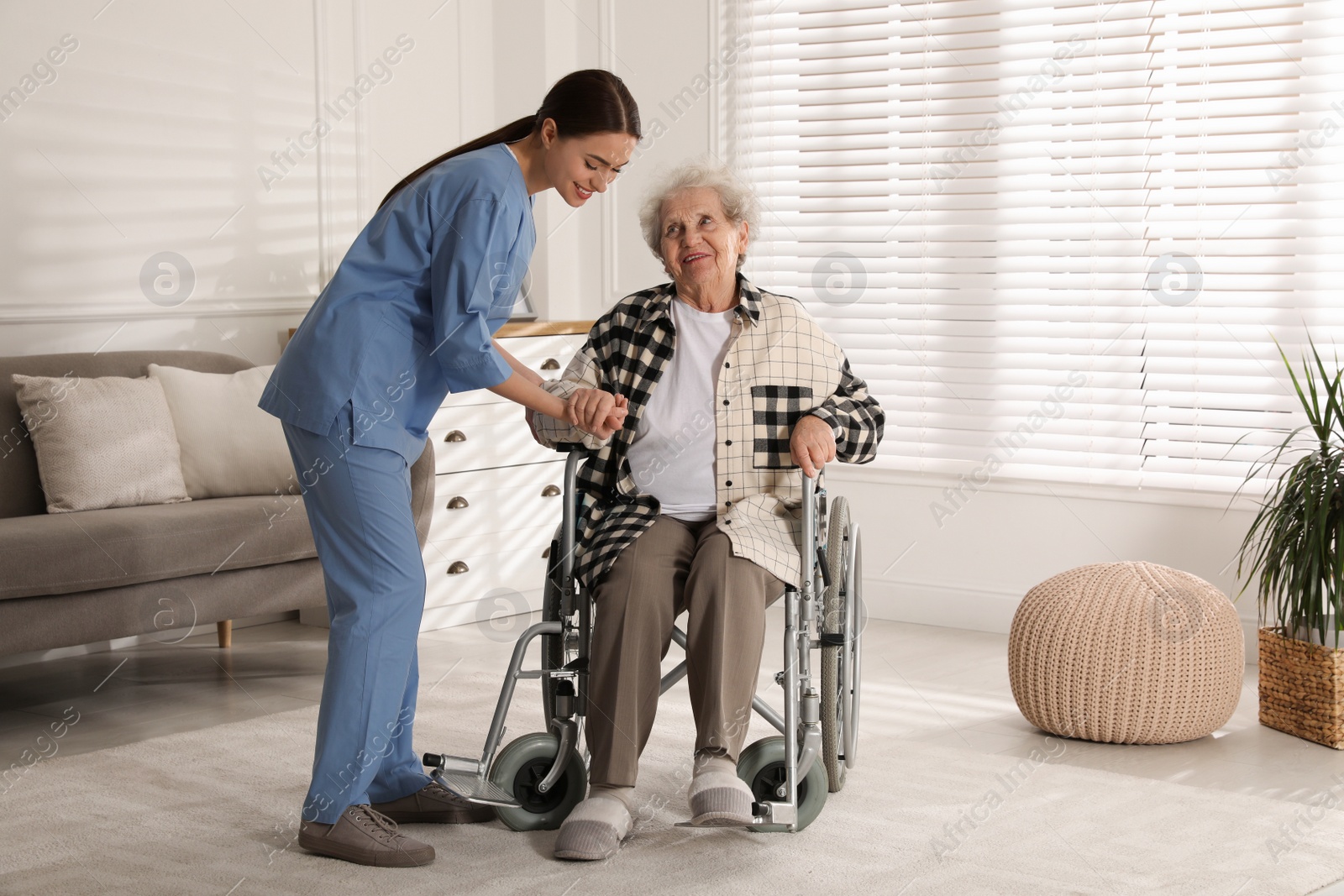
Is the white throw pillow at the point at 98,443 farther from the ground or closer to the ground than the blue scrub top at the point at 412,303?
closer to the ground

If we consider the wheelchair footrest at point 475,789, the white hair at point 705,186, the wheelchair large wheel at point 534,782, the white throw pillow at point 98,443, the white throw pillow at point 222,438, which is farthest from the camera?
the white throw pillow at point 222,438

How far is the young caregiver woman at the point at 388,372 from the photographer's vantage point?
6.89 ft

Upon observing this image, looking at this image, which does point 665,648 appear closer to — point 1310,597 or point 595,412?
point 595,412

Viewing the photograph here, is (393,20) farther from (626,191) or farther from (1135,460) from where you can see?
(1135,460)

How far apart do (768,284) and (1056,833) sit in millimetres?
2553

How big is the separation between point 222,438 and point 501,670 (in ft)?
3.12

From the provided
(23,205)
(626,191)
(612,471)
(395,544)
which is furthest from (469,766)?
(626,191)

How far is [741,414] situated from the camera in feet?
7.90

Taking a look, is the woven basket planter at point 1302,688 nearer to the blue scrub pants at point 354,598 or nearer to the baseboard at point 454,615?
the blue scrub pants at point 354,598

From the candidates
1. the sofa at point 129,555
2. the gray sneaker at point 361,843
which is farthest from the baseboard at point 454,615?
the gray sneaker at point 361,843

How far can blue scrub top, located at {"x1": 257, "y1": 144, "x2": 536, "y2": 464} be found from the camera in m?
2.08

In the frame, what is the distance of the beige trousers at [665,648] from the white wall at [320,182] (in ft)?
6.53

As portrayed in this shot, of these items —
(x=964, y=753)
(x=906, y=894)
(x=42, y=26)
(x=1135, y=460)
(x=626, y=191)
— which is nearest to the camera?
(x=906, y=894)

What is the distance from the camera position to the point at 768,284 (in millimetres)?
4559
